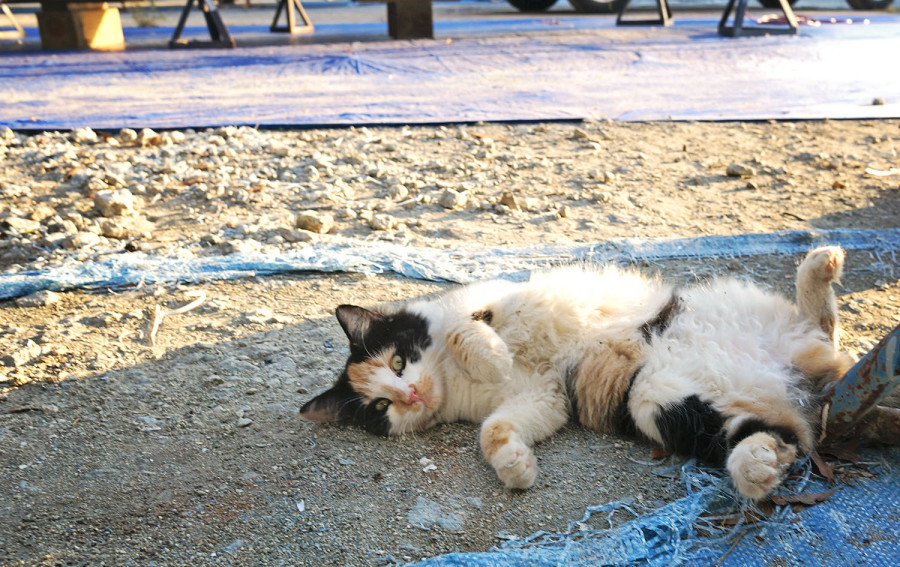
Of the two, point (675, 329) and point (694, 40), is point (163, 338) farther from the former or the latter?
point (694, 40)

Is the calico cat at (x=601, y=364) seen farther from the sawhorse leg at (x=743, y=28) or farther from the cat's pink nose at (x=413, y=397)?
the sawhorse leg at (x=743, y=28)

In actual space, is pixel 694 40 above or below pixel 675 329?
above

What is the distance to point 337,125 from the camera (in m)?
5.05

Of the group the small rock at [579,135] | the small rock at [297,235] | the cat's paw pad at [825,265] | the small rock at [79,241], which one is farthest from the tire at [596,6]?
the cat's paw pad at [825,265]

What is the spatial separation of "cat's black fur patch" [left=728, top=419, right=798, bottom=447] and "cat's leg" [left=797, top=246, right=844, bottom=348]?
1.36ft

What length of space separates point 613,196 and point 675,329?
6.14 feet

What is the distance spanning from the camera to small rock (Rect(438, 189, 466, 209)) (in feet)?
12.1

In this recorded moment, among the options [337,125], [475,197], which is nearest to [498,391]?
[475,197]

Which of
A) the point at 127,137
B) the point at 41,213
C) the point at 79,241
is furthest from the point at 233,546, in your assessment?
the point at 127,137

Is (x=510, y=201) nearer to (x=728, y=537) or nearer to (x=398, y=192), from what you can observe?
(x=398, y=192)

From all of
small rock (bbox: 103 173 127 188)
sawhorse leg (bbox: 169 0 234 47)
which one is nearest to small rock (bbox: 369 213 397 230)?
small rock (bbox: 103 173 127 188)

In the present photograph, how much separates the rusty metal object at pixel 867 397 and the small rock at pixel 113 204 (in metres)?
3.27

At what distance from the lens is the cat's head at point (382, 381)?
6.76 ft

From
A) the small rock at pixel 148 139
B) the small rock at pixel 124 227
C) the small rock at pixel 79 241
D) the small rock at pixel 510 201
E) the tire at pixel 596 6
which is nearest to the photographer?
the small rock at pixel 79 241
